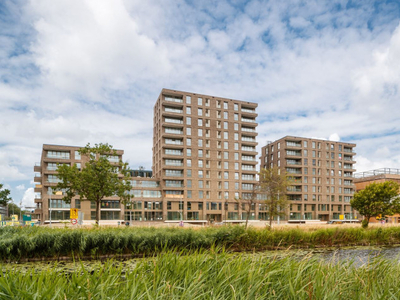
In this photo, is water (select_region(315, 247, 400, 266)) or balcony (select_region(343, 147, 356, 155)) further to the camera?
balcony (select_region(343, 147, 356, 155))

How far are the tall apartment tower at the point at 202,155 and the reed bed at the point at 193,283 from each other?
69.7 metres

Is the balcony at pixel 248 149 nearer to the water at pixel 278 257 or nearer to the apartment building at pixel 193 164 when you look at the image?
the apartment building at pixel 193 164

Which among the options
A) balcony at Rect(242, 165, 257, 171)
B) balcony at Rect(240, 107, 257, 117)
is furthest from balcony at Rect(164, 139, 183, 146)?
balcony at Rect(240, 107, 257, 117)

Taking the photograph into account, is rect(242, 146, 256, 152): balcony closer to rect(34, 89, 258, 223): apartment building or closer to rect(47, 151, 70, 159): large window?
rect(34, 89, 258, 223): apartment building

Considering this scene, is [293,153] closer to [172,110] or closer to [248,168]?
[248,168]

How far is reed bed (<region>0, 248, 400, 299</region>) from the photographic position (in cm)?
439

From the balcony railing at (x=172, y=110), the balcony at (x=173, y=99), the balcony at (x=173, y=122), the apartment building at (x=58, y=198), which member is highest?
the balcony at (x=173, y=99)

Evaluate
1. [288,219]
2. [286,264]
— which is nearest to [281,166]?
[288,219]

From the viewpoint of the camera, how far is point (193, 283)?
4.60 meters

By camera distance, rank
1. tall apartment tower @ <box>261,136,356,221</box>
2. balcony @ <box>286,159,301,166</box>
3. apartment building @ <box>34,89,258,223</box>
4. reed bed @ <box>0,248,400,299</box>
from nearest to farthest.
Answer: reed bed @ <box>0,248,400,299</box> < apartment building @ <box>34,89,258,223</box> < tall apartment tower @ <box>261,136,356,221</box> < balcony @ <box>286,159,301,166</box>

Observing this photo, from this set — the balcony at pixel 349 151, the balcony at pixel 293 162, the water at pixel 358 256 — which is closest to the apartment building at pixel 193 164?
the balcony at pixel 293 162

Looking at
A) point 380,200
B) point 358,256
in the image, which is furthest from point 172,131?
point 358,256

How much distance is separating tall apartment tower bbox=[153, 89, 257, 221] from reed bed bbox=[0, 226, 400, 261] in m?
52.5

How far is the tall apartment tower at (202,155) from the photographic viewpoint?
2997 inches
